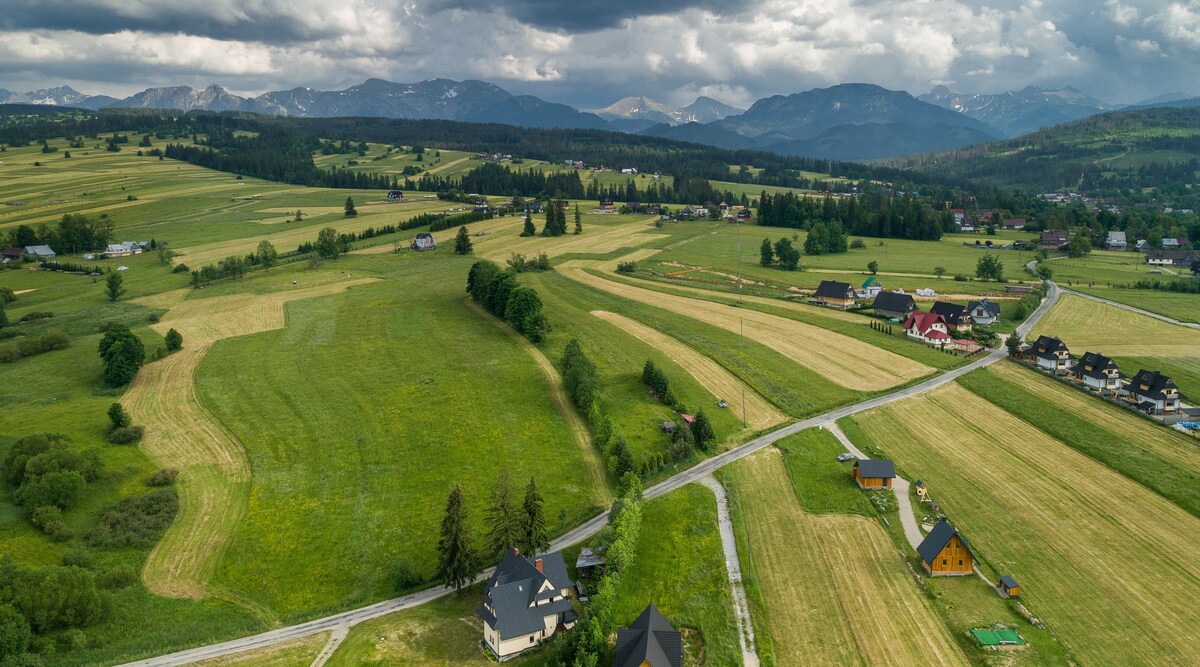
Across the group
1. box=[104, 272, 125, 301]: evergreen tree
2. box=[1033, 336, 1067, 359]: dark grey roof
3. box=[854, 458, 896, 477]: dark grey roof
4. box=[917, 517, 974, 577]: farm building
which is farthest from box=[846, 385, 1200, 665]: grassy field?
box=[104, 272, 125, 301]: evergreen tree

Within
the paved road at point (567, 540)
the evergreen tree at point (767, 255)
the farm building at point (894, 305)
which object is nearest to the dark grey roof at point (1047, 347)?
the paved road at point (567, 540)

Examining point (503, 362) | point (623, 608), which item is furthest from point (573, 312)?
point (623, 608)

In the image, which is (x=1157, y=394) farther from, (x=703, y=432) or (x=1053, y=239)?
(x=1053, y=239)

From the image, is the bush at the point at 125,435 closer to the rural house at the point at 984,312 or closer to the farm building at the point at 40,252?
the rural house at the point at 984,312

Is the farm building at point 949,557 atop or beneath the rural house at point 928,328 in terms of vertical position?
beneath

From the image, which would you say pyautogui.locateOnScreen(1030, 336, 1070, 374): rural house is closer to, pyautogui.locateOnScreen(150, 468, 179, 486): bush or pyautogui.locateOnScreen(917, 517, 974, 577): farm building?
pyautogui.locateOnScreen(917, 517, 974, 577): farm building

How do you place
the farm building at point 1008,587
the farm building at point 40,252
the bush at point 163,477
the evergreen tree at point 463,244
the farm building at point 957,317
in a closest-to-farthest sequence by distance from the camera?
1. the farm building at point 1008,587
2. the bush at point 163,477
3. the farm building at point 957,317
4. the farm building at point 40,252
5. the evergreen tree at point 463,244

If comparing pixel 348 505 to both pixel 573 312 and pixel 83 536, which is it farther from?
pixel 573 312
